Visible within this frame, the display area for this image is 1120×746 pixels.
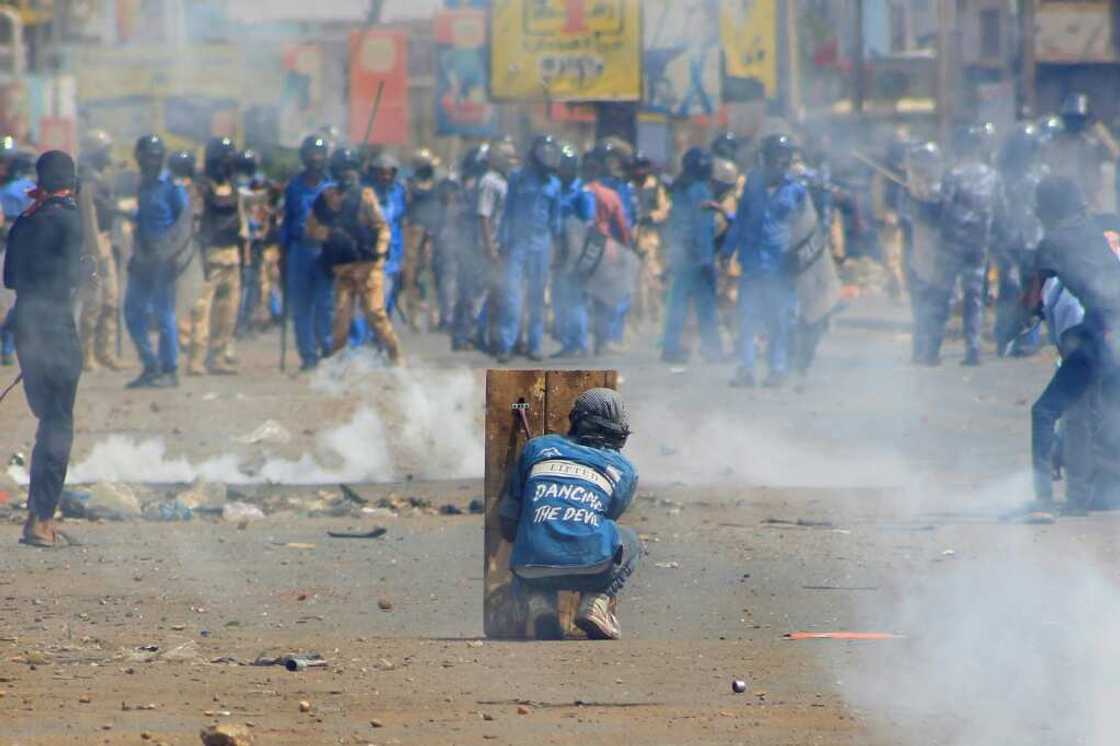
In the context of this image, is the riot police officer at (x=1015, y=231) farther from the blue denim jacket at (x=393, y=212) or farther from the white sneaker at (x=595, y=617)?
the white sneaker at (x=595, y=617)

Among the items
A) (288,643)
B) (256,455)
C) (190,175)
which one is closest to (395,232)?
(190,175)

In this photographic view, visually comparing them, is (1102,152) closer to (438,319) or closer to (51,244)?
(438,319)

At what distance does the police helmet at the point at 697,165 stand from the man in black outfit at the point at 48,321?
8401 mm

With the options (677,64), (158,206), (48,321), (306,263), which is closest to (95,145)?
(158,206)

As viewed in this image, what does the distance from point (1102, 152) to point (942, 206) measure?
3676 mm

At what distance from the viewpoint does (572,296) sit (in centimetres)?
1727

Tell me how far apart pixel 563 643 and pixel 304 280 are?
9422mm

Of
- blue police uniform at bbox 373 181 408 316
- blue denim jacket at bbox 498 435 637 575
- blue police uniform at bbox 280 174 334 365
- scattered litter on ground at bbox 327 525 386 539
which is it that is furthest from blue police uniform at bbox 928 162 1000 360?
blue denim jacket at bbox 498 435 637 575

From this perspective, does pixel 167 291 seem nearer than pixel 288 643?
No

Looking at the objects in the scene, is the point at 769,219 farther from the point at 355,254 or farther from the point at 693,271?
the point at 355,254

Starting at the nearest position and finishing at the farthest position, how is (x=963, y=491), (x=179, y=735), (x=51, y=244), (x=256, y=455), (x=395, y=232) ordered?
(x=179, y=735) → (x=51, y=244) → (x=963, y=491) → (x=256, y=455) → (x=395, y=232)

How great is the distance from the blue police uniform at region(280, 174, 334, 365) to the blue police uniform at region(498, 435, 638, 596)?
923 cm

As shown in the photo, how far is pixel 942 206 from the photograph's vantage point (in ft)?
52.8

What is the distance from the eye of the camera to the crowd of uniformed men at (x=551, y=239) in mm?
14844
